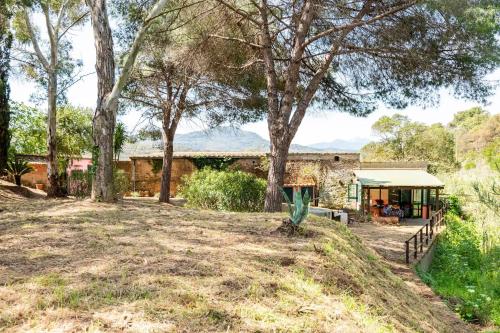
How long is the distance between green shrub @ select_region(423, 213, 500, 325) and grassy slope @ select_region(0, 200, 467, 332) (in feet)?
10.5

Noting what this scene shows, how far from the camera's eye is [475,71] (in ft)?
34.4

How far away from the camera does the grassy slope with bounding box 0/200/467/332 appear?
273 centimetres

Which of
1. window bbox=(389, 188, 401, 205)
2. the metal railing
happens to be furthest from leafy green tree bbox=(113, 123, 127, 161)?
the metal railing

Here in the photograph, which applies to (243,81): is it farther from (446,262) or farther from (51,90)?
(446,262)

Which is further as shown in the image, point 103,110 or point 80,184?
point 80,184

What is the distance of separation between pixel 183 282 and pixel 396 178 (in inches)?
707

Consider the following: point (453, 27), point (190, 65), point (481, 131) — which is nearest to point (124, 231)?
point (190, 65)

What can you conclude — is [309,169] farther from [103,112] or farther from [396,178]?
[103,112]

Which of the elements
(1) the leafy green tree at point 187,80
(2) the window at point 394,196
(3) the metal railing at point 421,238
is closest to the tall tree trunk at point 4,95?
(1) the leafy green tree at point 187,80

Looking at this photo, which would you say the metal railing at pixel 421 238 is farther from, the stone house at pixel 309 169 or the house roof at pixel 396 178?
the stone house at pixel 309 169

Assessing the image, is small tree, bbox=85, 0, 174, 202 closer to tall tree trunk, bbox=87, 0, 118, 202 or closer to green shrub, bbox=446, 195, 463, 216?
tall tree trunk, bbox=87, 0, 118, 202

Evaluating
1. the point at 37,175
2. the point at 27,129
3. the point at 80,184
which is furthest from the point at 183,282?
the point at 27,129

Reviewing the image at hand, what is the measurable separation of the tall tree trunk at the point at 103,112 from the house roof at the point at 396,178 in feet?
40.0

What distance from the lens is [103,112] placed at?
8766mm
